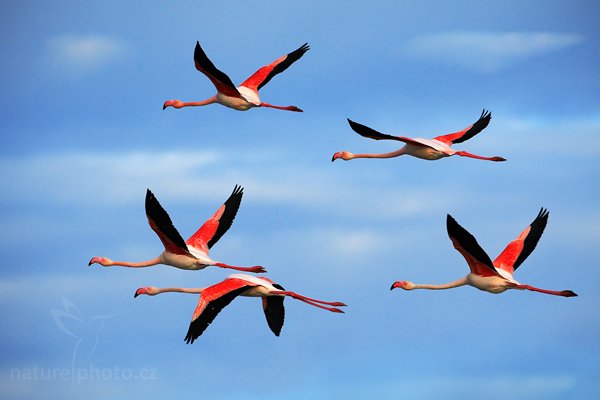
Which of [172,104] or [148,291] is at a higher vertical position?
[172,104]

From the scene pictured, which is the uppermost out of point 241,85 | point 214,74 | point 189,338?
point 241,85

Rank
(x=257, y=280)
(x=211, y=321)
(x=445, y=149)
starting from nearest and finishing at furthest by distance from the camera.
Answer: (x=211, y=321), (x=257, y=280), (x=445, y=149)

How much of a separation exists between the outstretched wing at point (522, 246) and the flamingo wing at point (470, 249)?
90 centimetres

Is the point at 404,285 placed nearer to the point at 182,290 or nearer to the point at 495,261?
the point at 495,261

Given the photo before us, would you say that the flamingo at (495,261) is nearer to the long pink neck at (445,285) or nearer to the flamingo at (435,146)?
the long pink neck at (445,285)

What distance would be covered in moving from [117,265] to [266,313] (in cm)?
432

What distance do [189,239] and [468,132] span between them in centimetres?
754

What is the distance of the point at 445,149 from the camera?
128 feet

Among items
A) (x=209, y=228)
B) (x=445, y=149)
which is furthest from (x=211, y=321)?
(x=445, y=149)

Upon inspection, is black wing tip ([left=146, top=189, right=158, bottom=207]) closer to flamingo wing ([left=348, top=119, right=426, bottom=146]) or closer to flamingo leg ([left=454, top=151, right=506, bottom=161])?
flamingo wing ([left=348, top=119, right=426, bottom=146])

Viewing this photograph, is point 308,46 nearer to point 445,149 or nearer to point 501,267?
point 445,149

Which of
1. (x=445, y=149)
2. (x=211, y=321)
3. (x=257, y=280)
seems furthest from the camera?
(x=445, y=149)

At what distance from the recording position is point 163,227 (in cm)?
3594

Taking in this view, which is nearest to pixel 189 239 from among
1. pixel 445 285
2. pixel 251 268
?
pixel 251 268
